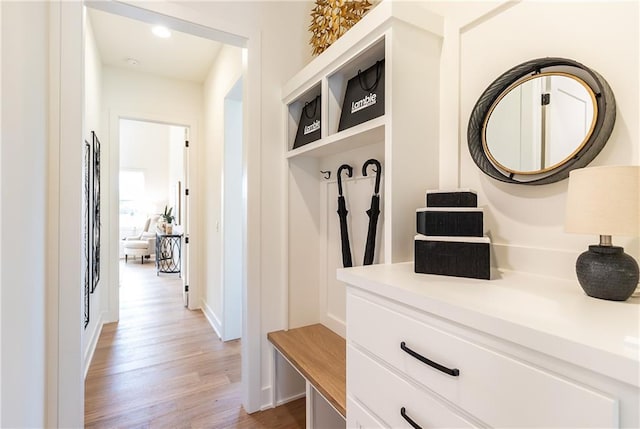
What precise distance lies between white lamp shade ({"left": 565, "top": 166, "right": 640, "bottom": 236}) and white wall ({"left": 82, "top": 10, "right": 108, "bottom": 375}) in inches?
109

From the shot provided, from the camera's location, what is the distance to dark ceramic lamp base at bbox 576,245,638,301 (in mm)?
709

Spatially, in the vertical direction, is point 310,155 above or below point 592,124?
above

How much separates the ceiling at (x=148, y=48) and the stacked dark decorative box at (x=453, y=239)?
283cm

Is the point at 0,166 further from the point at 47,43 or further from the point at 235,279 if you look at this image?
the point at 235,279

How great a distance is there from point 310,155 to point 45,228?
4.48 ft

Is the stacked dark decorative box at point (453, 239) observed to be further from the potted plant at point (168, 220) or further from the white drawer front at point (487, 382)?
the potted plant at point (168, 220)

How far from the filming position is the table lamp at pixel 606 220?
2.22 ft

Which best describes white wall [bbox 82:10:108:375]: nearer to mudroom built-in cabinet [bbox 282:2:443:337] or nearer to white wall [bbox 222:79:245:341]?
white wall [bbox 222:79:245:341]

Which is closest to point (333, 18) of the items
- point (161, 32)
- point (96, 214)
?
point (161, 32)

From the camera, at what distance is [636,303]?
717mm

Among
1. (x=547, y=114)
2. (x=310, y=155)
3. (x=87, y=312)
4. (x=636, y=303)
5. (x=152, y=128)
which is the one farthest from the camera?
(x=152, y=128)

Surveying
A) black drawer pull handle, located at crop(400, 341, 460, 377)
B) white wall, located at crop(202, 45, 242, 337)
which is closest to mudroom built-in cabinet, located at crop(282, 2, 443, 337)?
black drawer pull handle, located at crop(400, 341, 460, 377)

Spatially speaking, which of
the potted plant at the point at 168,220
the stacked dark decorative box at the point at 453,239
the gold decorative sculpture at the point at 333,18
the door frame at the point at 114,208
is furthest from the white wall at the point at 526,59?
the potted plant at the point at 168,220

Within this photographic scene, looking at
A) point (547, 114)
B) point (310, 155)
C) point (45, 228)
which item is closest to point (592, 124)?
point (547, 114)
